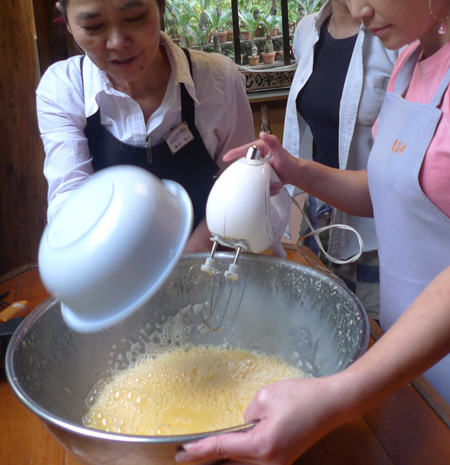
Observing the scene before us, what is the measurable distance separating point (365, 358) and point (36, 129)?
1.72 meters

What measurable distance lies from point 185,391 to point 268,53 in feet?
12.0

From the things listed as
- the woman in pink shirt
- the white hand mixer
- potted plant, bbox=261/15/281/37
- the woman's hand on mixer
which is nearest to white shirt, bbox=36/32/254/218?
the woman in pink shirt

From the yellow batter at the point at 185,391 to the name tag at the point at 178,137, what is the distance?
1.64 ft

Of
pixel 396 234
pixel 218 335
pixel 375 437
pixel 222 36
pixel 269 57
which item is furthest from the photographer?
pixel 269 57

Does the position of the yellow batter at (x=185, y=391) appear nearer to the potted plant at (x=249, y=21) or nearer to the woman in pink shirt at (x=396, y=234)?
the woman in pink shirt at (x=396, y=234)

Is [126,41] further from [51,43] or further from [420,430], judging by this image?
[51,43]

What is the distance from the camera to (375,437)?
2.36 feet

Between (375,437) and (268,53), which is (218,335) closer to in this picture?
(375,437)

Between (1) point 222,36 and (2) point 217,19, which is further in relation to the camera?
(1) point 222,36

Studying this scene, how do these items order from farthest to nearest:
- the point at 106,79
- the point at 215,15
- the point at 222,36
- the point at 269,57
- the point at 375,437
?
the point at 269,57 < the point at 222,36 < the point at 215,15 < the point at 106,79 < the point at 375,437

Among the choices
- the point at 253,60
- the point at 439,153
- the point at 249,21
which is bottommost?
the point at 253,60

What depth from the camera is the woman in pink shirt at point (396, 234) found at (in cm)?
55

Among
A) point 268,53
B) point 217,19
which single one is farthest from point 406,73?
point 268,53

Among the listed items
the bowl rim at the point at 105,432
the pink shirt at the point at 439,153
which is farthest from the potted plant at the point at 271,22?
the bowl rim at the point at 105,432
